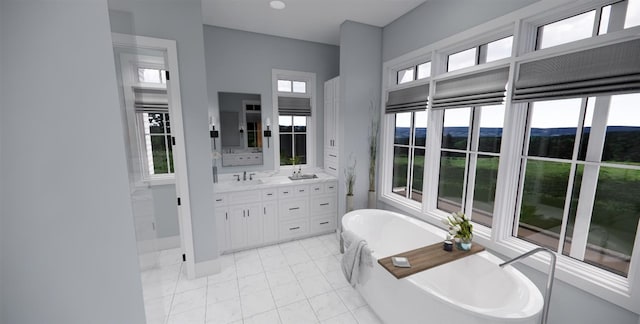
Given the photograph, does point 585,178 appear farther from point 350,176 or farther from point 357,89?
point 357,89

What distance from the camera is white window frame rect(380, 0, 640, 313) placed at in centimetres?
135

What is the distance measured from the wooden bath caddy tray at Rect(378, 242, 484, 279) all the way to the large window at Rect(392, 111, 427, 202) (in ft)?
3.33

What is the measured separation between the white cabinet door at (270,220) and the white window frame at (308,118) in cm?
73

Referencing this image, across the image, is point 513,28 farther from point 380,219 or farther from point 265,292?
point 265,292

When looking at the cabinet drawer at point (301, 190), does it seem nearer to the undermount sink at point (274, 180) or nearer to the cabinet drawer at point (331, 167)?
the undermount sink at point (274, 180)

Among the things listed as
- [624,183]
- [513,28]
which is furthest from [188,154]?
[624,183]

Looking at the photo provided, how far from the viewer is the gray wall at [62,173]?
233 millimetres

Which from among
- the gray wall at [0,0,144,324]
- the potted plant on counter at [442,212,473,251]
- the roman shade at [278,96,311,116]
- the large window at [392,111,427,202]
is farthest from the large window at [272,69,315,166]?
the gray wall at [0,0,144,324]

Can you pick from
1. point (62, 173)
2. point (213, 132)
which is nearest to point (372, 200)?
point (213, 132)

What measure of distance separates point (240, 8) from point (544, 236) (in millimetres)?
3652

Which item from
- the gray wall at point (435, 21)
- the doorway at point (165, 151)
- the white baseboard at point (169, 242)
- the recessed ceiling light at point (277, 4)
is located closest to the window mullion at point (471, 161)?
the gray wall at point (435, 21)

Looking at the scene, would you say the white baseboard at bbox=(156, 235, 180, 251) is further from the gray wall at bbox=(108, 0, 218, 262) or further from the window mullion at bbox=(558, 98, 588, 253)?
the window mullion at bbox=(558, 98, 588, 253)

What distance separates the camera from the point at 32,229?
9.9 inches

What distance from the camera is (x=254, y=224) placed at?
301cm
